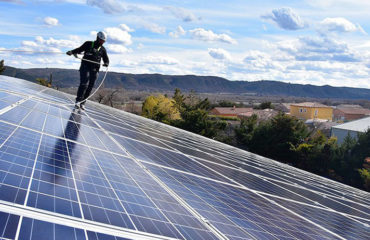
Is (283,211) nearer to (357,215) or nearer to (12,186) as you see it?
(357,215)

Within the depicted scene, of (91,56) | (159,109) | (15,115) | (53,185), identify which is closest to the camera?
(53,185)

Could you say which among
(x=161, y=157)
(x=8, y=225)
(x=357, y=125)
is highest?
(x=357, y=125)

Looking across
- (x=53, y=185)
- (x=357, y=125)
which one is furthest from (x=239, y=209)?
(x=357, y=125)

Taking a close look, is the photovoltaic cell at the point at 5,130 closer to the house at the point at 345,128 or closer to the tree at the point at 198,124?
the tree at the point at 198,124

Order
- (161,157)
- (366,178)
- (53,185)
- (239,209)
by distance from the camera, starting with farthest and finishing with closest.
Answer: (366,178) → (161,157) → (239,209) → (53,185)

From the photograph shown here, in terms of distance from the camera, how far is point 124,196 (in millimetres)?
5000

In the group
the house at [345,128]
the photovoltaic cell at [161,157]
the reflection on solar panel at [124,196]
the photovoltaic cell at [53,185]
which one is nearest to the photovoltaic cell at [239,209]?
the reflection on solar panel at [124,196]

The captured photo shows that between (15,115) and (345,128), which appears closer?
(15,115)

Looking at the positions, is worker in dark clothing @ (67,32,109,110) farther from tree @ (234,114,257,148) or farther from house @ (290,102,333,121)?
house @ (290,102,333,121)

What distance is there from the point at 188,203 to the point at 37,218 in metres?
2.71

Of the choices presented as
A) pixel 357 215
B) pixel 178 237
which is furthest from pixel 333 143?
pixel 178 237

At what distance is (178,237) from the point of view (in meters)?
4.16

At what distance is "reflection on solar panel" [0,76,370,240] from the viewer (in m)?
3.68

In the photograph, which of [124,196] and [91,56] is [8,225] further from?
[91,56]
